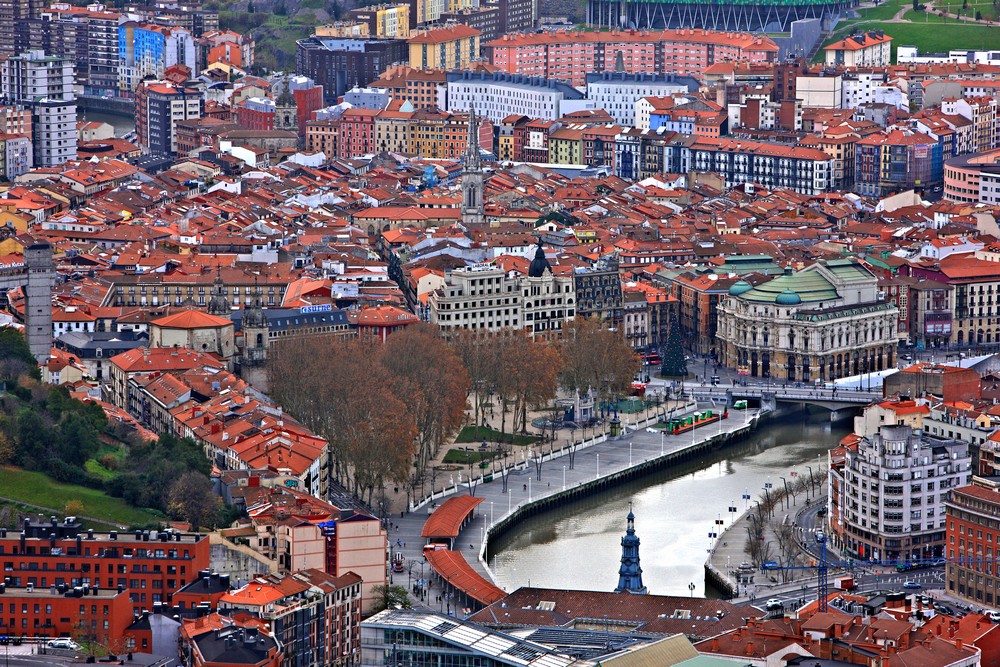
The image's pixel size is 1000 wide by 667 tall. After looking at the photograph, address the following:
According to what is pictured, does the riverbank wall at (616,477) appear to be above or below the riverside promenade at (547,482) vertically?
below

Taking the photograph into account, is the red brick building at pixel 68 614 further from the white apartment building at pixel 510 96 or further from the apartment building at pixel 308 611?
the white apartment building at pixel 510 96

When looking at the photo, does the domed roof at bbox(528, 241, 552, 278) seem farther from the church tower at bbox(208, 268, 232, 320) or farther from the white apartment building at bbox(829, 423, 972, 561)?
Result: the white apartment building at bbox(829, 423, 972, 561)

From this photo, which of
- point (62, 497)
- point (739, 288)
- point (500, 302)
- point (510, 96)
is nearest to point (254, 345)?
point (500, 302)

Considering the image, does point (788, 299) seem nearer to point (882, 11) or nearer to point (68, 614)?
point (68, 614)

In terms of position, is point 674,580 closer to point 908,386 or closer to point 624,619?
point 624,619

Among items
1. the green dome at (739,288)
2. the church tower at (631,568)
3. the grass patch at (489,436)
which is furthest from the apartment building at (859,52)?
the church tower at (631,568)

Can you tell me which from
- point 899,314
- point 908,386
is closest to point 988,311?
point 899,314

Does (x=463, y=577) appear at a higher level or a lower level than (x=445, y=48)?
lower
